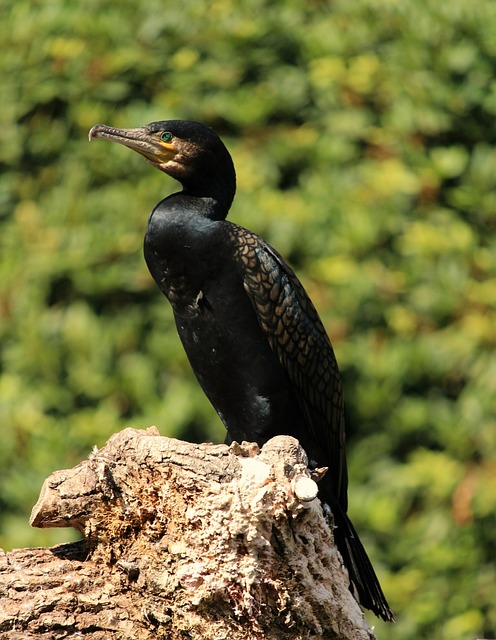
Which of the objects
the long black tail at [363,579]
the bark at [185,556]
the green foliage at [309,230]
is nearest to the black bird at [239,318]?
the long black tail at [363,579]

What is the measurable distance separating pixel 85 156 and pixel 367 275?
4.94 ft

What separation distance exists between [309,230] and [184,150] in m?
1.19

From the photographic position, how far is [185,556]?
3258 mm

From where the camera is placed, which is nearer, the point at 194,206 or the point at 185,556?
the point at 185,556

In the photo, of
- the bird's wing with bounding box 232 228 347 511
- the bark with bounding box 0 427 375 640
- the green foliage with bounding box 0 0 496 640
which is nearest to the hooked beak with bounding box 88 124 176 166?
the bird's wing with bounding box 232 228 347 511

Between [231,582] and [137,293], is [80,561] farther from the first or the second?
[137,293]

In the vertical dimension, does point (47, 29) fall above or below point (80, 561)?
above

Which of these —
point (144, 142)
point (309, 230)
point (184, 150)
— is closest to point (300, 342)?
point (184, 150)

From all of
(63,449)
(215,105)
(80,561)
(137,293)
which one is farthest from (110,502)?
(215,105)

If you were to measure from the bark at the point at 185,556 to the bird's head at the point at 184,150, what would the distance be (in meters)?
1.30

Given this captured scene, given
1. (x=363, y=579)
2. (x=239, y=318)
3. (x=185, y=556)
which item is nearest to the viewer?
(x=185, y=556)

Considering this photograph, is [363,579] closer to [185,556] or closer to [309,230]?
[185,556]

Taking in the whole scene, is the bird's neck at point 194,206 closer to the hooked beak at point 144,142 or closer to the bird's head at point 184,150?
the bird's head at point 184,150

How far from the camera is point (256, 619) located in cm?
321
